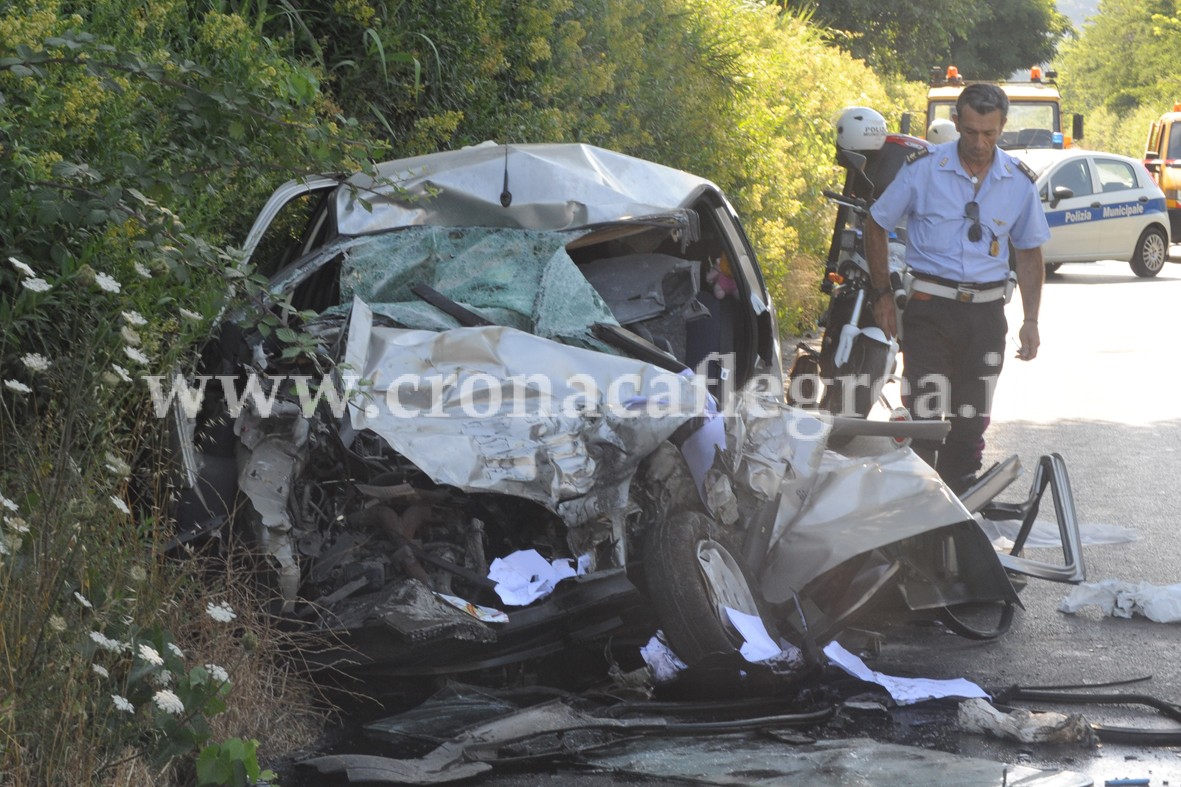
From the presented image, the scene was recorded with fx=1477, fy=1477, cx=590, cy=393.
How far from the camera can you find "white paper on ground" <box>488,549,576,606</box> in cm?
456

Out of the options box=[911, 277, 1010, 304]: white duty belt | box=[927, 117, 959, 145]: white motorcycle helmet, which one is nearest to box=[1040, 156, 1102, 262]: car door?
box=[927, 117, 959, 145]: white motorcycle helmet

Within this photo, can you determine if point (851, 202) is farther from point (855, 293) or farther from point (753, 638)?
point (753, 638)

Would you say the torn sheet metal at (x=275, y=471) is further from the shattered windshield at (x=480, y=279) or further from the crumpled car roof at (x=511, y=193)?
the crumpled car roof at (x=511, y=193)

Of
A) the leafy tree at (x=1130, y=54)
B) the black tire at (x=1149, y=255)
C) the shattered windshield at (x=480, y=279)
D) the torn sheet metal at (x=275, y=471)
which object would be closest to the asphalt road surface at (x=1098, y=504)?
the shattered windshield at (x=480, y=279)

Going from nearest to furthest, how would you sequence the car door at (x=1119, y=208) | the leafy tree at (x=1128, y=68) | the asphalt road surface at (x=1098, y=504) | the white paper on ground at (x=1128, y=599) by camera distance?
the asphalt road surface at (x=1098, y=504) < the white paper on ground at (x=1128, y=599) < the car door at (x=1119, y=208) < the leafy tree at (x=1128, y=68)

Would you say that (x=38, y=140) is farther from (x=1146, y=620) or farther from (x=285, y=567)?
(x=1146, y=620)

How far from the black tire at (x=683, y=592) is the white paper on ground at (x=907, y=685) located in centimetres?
42

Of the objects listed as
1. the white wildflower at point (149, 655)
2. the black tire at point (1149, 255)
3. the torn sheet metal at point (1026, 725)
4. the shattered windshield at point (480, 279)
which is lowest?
the black tire at point (1149, 255)

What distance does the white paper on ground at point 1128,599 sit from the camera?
220 inches

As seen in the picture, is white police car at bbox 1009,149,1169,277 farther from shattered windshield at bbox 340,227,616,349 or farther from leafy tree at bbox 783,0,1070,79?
shattered windshield at bbox 340,227,616,349

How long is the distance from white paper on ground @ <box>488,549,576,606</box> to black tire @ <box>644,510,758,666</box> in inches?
10.7

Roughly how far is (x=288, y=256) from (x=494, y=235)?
0.87 meters

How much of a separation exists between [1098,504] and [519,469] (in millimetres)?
4104

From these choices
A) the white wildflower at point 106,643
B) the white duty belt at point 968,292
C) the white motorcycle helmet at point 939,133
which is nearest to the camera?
the white wildflower at point 106,643
